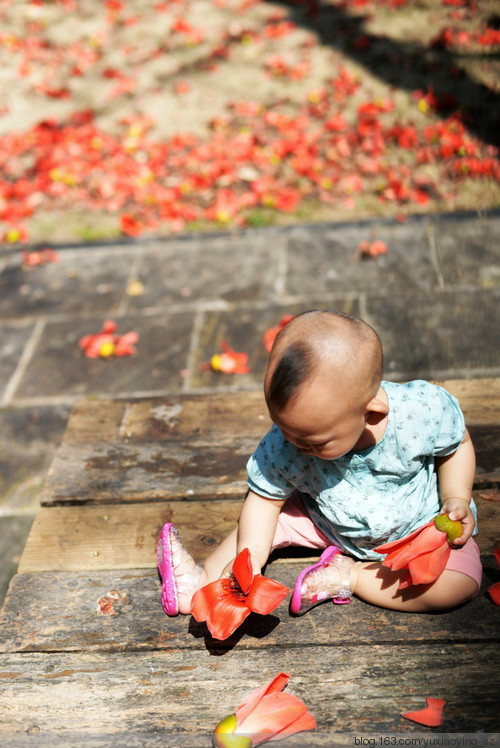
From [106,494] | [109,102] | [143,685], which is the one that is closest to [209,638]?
[143,685]

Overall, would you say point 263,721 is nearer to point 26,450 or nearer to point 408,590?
point 408,590

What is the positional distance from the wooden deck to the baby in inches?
3.0

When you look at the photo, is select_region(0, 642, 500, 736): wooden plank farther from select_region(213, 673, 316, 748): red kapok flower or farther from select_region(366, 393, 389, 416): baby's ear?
select_region(366, 393, 389, 416): baby's ear

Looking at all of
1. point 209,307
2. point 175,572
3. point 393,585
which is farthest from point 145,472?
point 209,307

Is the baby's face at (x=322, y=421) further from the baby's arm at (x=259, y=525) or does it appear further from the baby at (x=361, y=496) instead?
the baby's arm at (x=259, y=525)

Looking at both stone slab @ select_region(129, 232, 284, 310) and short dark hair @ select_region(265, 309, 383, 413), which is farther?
stone slab @ select_region(129, 232, 284, 310)

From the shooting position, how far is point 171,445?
2172mm

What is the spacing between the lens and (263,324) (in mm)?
3262

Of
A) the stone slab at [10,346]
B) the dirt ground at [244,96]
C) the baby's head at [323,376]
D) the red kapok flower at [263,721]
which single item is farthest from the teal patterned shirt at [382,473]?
the dirt ground at [244,96]

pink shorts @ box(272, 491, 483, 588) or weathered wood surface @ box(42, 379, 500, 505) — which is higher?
pink shorts @ box(272, 491, 483, 588)

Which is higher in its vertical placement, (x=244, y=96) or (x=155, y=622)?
(x=244, y=96)

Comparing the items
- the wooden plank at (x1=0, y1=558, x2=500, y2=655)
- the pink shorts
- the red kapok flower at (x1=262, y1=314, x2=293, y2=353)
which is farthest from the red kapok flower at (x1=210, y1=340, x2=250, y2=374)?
the wooden plank at (x1=0, y1=558, x2=500, y2=655)

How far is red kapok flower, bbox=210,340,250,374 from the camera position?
304cm

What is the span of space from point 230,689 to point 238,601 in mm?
204
